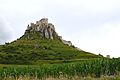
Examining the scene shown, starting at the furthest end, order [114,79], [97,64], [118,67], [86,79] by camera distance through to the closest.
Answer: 1. [97,64]
2. [118,67]
3. [86,79]
4. [114,79]

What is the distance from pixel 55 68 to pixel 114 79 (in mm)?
20710

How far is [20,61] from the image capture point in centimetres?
19325

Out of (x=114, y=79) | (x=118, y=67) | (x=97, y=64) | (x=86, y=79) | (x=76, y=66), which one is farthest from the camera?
(x=76, y=66)

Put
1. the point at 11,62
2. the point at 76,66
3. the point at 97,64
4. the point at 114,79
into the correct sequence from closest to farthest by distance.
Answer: the point at 114,79 → the point at 97,64 → the point at 76,66 → the point at 11,62

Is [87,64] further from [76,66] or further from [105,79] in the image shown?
[105,79]

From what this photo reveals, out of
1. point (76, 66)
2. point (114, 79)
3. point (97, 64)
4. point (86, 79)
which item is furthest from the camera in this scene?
point (76, 66)

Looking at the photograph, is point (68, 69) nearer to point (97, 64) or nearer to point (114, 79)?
point (97, 64)

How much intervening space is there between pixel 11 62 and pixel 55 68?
15376 centimetres

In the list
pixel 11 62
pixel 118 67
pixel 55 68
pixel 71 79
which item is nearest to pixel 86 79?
pixel 71 79

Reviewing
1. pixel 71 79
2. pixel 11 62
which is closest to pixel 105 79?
pixel 71 79

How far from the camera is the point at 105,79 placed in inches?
765

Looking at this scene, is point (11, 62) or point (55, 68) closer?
point (55, 68)

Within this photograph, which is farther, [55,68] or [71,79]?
[55,68]

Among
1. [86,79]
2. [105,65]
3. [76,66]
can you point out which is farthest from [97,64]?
[86,79]
